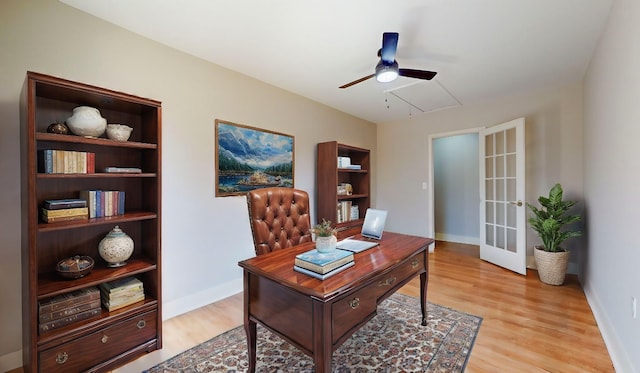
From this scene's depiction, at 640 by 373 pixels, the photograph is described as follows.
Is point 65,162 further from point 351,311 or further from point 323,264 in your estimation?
point 351,311

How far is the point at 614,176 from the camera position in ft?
5.84

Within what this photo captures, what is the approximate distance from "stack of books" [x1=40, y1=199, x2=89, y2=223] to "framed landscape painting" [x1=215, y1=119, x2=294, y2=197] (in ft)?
3.57

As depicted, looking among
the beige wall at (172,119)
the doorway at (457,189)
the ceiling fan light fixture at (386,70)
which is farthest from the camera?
the doorway at (457,189)

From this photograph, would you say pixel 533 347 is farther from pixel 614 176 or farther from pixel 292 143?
pixel 292 143

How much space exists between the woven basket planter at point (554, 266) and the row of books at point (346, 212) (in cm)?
226

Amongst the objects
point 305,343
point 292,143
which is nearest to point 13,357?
point 305,343

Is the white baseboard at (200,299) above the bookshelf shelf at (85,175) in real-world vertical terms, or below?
below

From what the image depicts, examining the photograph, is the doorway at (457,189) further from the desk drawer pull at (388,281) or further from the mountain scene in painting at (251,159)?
the desk drawer pull at (388,281)

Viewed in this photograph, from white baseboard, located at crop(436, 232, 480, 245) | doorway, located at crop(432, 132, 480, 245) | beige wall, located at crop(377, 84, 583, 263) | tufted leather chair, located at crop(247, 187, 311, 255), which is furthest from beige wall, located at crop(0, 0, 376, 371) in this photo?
white baseboard, located at crop(436, 232, 480, 245)

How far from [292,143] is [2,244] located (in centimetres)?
250

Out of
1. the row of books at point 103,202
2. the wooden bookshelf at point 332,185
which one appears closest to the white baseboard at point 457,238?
the wooden bookshelf at point 332,185

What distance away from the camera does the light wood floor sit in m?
1.66

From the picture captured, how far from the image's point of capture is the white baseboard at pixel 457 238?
479 cm

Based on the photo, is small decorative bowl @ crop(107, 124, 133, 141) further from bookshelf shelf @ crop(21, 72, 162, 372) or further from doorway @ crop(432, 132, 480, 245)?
doorway @ crop(432, 132, 480, 245)
